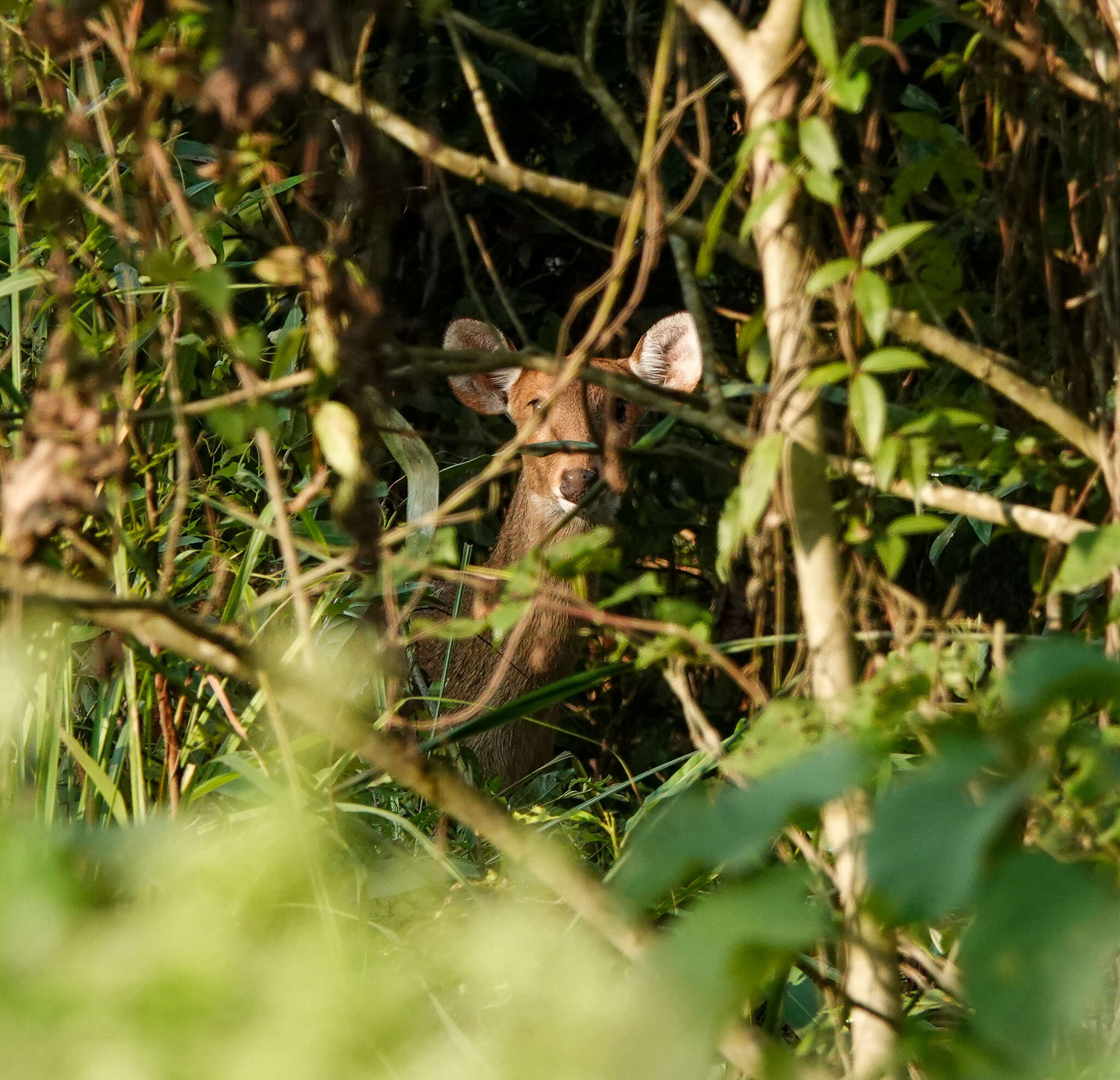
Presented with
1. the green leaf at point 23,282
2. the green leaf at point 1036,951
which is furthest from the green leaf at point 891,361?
the green leaf at point 23,282

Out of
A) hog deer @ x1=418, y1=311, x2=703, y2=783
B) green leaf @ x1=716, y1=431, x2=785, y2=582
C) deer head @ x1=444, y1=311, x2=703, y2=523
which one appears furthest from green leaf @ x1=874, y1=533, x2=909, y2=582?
deer head @ x1=444, y1=311, x2=703, y2=523

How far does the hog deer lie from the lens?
432 centimetres

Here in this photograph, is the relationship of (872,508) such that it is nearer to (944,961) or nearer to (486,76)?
(944,961)

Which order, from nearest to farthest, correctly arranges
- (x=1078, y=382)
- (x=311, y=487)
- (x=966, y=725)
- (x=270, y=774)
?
(x=966, y=725), (x=311, y=487), (x=1078, y=382), (x=270, y=774)

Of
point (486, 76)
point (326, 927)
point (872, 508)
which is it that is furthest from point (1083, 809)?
point (486, 76)

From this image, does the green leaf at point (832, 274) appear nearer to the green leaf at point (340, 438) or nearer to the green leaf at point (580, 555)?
the green leaf at point (580, 555)

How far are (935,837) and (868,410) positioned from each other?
2.42 feet

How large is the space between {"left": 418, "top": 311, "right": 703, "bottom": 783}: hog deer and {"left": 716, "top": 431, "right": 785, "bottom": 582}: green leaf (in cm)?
212

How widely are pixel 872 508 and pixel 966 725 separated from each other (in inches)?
34.6

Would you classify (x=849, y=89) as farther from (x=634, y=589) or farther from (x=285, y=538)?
(x=285, y=538)

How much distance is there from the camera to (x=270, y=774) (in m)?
1.96

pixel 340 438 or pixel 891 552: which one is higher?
pixel 340 438

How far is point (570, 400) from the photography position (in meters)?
5.55

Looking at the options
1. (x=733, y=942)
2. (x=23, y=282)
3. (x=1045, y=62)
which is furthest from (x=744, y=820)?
(x=23, y=282)
